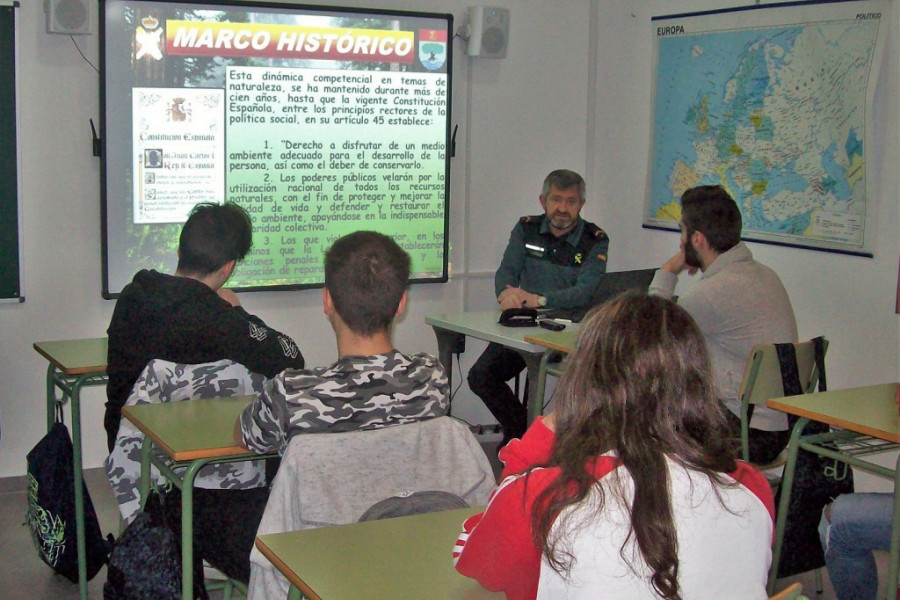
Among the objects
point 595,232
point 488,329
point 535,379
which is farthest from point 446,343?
point 595,232

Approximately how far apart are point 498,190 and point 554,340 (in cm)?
172

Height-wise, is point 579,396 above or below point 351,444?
above

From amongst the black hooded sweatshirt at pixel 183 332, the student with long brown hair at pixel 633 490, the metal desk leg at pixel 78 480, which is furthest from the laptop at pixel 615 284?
the student with long brown hair at pixel 633 490

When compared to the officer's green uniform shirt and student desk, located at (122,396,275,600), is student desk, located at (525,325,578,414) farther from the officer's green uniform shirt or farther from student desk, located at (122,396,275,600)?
student desk, located at (122,396,275,600)

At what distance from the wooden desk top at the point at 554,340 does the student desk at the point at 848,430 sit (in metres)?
0.88

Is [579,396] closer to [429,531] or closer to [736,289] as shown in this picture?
[429,531]

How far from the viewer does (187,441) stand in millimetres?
2277

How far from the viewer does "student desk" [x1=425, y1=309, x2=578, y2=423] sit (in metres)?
3.89

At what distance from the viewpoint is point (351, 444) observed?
1.90 m

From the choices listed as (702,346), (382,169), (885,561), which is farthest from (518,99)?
(702,346)

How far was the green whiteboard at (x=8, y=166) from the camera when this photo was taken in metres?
4.06

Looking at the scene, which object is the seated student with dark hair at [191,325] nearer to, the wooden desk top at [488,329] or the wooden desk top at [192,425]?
the wooden desk top at [192,425]

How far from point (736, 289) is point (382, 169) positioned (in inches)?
82.3

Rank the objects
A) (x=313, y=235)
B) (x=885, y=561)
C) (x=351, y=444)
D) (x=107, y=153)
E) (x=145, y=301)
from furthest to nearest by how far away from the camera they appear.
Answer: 1. (x=313, y=235)
2. (x=107, y=153)
3. (x=885, y=561)
4. (x=145, y=301)
5. (x=351, y=444)
